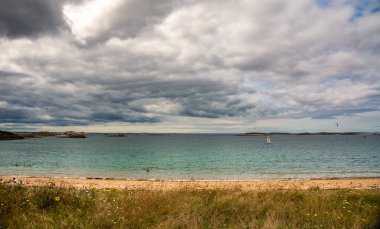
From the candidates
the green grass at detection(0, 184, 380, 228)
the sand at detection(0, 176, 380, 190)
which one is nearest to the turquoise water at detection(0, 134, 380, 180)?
the sand at detection(0, 176, 380, 190)

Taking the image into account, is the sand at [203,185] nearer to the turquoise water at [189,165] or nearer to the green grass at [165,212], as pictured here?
the turquoise water at [189,165]

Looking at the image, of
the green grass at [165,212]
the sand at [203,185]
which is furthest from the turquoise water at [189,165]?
the green grass at [165,212]

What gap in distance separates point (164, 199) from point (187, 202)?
30.4 inches

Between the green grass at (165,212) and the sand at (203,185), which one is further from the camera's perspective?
the sand at (203,185)

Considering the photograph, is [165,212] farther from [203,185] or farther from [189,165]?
[189,165]

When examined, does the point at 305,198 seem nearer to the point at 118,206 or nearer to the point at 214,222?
the point at 214,222

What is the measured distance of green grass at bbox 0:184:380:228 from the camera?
23.3ft

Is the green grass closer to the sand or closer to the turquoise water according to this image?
the sand

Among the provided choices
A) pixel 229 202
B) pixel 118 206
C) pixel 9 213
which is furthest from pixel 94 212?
pixel 229 202

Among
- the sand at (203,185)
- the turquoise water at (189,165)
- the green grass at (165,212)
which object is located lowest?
the turquoise water at (189,165)

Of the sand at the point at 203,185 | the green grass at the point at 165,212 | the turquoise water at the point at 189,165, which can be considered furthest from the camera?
the turquoise water at the point at 189,165

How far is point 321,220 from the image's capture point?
7609 millimetres

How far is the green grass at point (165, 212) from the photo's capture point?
7.11 m

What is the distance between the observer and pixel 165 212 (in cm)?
837
